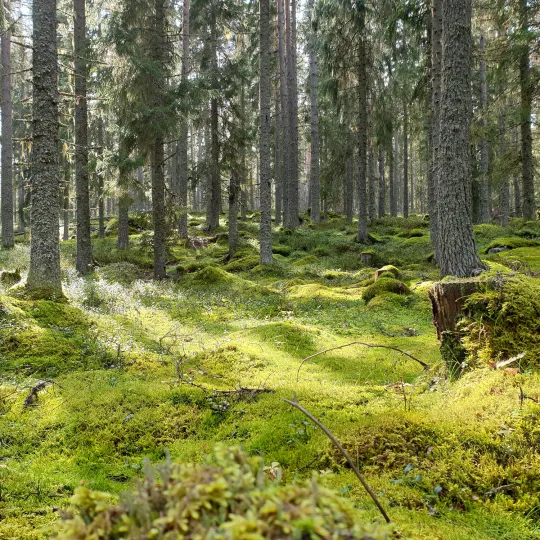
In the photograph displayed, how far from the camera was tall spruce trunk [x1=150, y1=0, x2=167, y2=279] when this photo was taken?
503 inches

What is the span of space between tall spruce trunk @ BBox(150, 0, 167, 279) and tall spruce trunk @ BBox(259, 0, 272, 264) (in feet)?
10.1

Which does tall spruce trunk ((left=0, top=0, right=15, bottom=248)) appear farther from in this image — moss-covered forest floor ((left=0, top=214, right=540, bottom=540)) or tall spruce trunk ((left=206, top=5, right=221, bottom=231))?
moss-covered forest floor ((left=0, top=214, right=540, bottom=540))

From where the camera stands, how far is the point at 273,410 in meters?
3.95

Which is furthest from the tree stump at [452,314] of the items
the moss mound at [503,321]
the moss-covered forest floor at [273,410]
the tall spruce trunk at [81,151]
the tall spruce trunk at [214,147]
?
the tall spruce trunk at [214,147]

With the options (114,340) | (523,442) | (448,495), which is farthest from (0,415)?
(523,442)

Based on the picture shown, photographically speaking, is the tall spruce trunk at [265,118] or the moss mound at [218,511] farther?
the tall spruce trunk at [265,118]

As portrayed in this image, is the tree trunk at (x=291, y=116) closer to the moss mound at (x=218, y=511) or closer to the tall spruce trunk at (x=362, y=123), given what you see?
the tall spruce trunk at (x=362, y=123)

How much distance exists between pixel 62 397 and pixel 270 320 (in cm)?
482

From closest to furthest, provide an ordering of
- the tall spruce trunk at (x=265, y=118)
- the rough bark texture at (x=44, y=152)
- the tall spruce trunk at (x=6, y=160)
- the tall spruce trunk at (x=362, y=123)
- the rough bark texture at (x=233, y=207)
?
the rough bark texture at (x=44, y=152) → the tall spruce trunk at (x=265, y=118) → the rough bark texture at (x=233, y=207) → the tall spruce trunk at (x=362, y=123) → the tall spruce trunk at (x=6, y=160)

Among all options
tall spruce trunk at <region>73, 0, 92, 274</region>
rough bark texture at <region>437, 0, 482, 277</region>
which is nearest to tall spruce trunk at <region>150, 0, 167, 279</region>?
tall spruce trunk at <region>73, 0, 92, 274</region>

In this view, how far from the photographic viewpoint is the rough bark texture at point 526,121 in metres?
14.1

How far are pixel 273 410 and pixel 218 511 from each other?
9.72 ft

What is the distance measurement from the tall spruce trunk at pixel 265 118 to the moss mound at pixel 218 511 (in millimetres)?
13208

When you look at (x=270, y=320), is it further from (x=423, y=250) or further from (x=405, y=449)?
(x=423, y=250)
